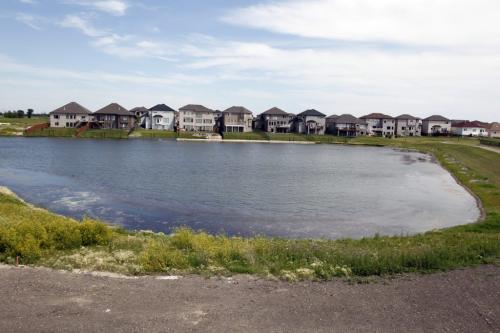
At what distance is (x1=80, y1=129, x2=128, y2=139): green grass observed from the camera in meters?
119

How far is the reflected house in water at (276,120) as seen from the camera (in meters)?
145

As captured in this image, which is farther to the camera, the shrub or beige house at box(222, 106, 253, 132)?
beige house at box(222, 106, 253, 132)

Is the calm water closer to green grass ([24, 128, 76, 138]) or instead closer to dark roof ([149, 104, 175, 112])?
green grass ([24, 128, 76, 138])

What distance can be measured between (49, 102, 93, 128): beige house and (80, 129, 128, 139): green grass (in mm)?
8001

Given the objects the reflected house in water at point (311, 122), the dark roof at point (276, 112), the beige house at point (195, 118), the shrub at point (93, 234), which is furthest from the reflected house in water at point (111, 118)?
the shrub at point (93, 234)

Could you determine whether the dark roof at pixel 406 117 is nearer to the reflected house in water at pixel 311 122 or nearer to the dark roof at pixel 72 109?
the reflected house in water at pixel 311 122

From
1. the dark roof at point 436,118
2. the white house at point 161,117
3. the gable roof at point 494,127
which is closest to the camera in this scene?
the white house at point 161,117

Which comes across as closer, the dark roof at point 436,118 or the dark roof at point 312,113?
the dark roof at point 312,113

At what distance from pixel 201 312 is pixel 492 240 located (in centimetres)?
1349

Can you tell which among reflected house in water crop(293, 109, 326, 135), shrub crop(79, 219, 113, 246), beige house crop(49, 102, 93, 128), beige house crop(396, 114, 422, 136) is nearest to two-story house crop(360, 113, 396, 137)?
beige house crop(396, 114, 422, 136)

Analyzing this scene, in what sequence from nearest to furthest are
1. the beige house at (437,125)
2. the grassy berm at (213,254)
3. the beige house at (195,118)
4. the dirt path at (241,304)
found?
the dirt path at (241,304), the grassy berm at (213,254), the beige house at (195,118), the beige house at (437,125)

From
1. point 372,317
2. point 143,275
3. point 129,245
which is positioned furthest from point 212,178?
point 372,317

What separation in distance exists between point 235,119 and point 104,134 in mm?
41861

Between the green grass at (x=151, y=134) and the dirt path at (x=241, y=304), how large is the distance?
113m
